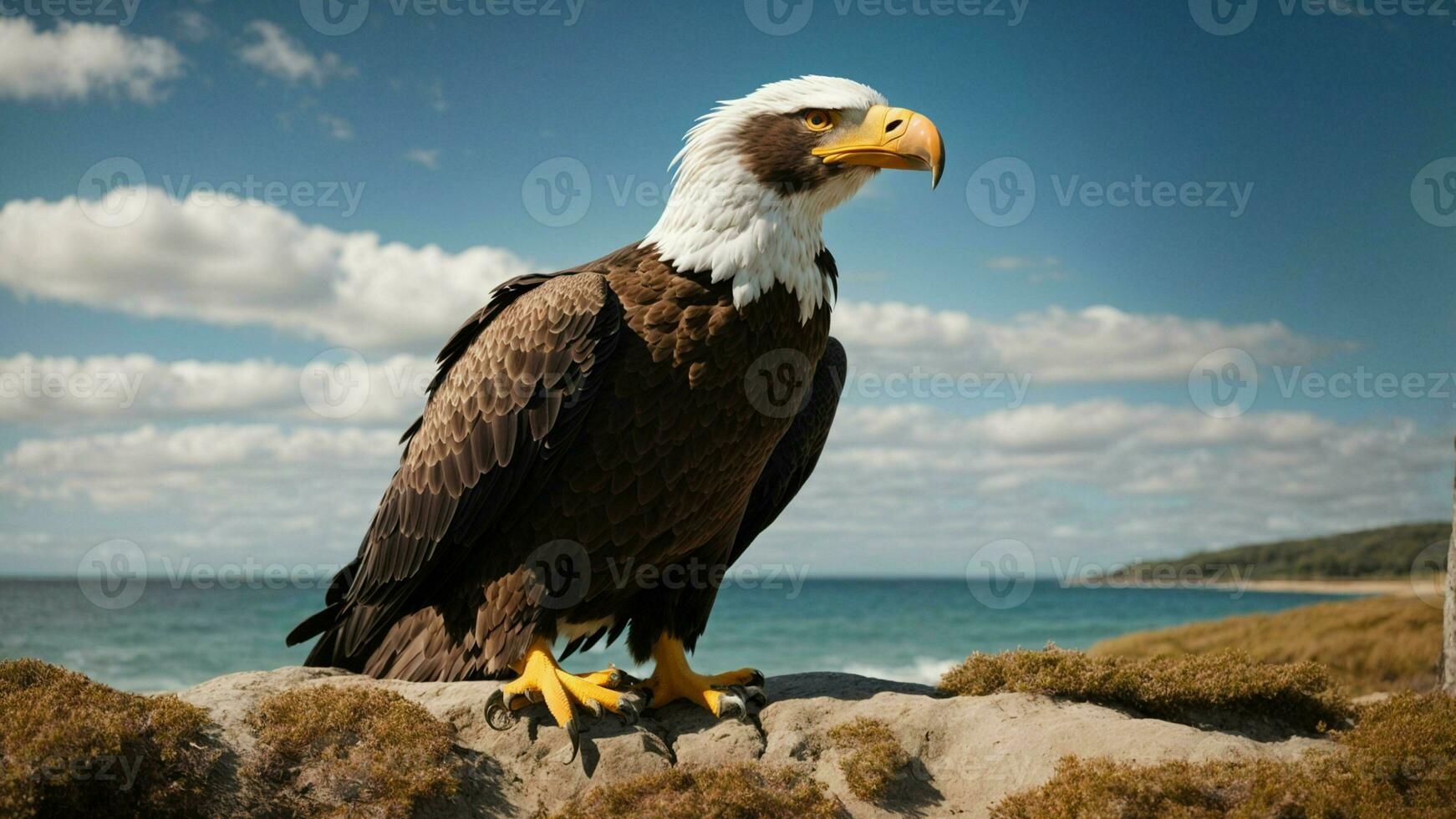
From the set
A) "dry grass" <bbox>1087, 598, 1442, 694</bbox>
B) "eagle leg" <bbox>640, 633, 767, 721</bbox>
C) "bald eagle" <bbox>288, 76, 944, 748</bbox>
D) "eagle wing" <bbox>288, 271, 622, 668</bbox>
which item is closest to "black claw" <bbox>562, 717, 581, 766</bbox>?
"bald eagle" <bbox>288, 76, 944, 748</bbox>

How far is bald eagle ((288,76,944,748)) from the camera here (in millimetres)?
4727

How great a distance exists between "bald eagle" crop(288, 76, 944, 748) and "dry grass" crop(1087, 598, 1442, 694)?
742 centimetres

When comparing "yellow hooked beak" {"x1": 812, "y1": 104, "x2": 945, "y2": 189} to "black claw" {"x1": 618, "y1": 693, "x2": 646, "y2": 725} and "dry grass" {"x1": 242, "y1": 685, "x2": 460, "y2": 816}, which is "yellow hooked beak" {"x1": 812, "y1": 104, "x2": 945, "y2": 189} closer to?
"black claw" {"x1": 618, "y1": 693, "x2": 646, "y2": 725}

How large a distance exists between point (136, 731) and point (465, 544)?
5.59 feet

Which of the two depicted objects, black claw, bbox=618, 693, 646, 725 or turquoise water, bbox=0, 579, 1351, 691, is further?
turquoise water, bbox=0, 579, 1351, 691

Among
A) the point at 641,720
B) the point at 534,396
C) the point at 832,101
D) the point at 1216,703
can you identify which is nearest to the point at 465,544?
the point at 534,396

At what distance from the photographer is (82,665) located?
96.7 feet

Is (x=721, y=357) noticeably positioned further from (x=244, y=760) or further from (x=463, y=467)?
(x=244, y=760)

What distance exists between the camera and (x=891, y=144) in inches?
189

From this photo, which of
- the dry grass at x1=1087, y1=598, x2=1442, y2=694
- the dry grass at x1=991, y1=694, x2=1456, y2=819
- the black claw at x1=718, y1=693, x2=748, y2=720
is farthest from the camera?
the dry grass at x1=1087, y1=598, x2=1442, y2=694

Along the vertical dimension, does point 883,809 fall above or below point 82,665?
above

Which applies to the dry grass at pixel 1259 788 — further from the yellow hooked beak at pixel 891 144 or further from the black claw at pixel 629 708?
the yellow hooked beak at pixel 891 144

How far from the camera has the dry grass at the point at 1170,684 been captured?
555cm

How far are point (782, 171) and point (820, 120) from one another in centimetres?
34
